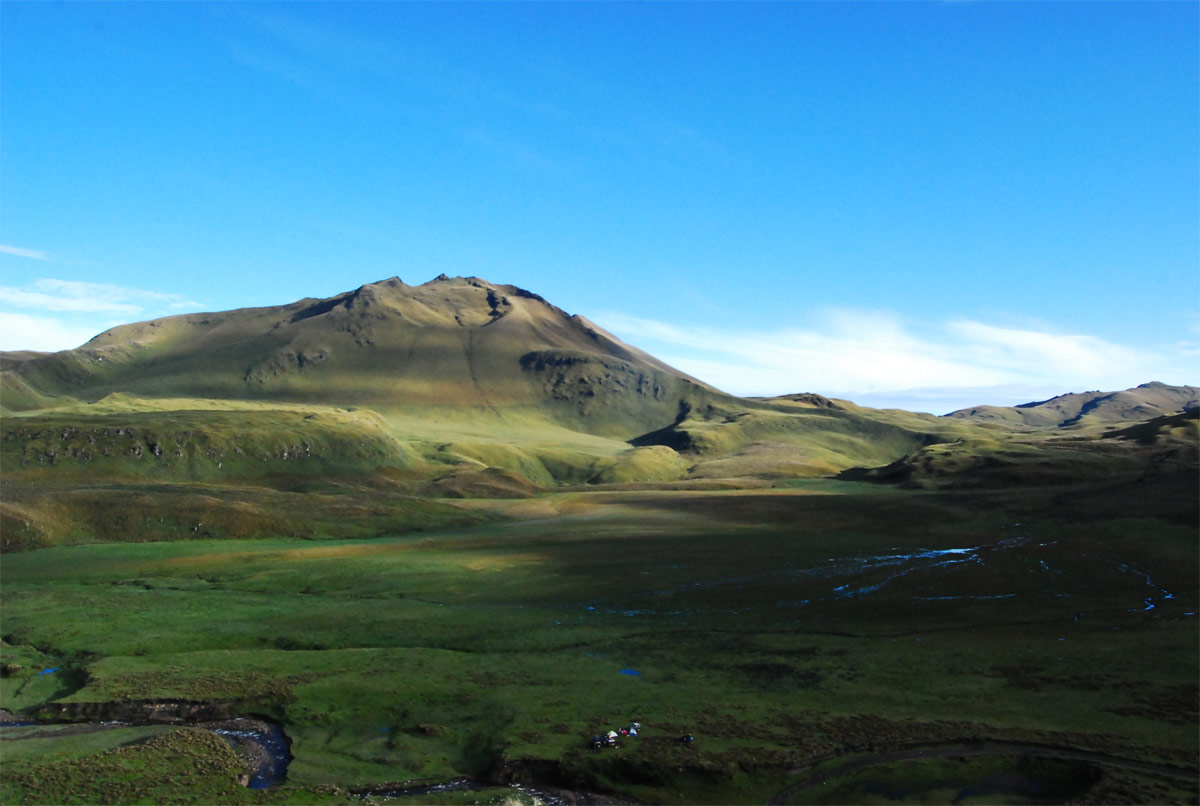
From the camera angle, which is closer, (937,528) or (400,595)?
(400,595)

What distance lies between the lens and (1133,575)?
261ft

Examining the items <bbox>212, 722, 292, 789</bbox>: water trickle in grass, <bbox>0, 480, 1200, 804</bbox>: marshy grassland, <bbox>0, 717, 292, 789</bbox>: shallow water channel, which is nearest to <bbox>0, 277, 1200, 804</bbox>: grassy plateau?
<bbox>0, 480, 1200, 804</bbox>: marshy grassland

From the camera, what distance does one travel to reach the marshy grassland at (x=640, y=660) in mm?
38500

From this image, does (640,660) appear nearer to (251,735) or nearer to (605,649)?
(605,649)

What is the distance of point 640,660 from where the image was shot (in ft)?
180

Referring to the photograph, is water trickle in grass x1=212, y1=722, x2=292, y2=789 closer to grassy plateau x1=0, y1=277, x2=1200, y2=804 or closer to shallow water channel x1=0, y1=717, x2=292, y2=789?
shallow water channel x1=0, y1=717, x2=292, y2=789

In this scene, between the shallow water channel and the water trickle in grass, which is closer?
the water trickle in grass

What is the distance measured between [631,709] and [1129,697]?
2650cm

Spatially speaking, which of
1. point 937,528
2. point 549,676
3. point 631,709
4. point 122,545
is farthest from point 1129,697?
point 122,545

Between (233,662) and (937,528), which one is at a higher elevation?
(937,528)

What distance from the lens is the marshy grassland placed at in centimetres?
3850

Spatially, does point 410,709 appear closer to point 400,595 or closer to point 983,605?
point 400,595

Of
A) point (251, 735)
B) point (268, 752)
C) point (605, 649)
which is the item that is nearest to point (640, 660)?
point (605, 649)

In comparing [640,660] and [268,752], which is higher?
[640,660]
